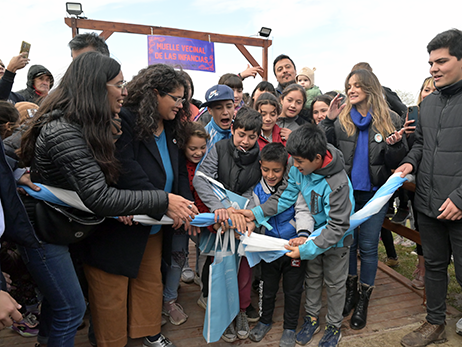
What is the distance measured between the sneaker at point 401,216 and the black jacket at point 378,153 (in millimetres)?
1193

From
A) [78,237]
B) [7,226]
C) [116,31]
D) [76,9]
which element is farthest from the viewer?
[116,31]

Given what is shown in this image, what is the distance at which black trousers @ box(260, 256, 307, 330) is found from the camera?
260cm

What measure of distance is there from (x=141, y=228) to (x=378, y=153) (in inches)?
81.9

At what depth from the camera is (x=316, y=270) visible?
2660mm

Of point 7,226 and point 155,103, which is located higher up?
point 155,103

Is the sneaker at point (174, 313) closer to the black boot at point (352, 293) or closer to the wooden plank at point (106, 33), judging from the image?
the black boot at point (352, 293)

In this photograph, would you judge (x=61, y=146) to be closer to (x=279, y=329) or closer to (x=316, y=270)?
(x=316, y=270)

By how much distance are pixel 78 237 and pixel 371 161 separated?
240 cm

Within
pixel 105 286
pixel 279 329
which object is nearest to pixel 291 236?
pixel 279 329

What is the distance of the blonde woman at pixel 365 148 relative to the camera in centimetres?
277

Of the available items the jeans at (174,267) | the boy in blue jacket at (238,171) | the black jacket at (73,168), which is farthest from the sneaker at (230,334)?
the black jacket at (73,168)

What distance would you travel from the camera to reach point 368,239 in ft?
9.26

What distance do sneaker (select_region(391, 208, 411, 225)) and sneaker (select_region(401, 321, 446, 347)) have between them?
1292mm

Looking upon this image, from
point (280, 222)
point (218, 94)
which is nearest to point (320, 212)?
point (280, 222)
